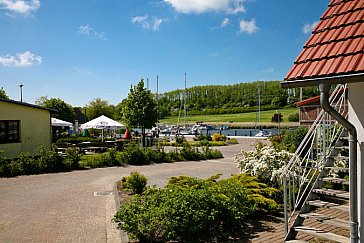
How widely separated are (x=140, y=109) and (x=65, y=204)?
19.1 m

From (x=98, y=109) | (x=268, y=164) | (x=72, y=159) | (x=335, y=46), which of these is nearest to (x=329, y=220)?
(x=335, y=46)

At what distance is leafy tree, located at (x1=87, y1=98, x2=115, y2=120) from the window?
41.7m

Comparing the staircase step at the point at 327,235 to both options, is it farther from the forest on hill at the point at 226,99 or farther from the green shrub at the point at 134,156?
the forest on hill at the point at 226,99

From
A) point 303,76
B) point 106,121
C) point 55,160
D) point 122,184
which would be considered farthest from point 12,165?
point 303,76

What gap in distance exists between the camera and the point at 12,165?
49.7 ft

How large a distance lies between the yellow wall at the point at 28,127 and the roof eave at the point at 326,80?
18221mm

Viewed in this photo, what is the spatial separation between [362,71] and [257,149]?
7.33m

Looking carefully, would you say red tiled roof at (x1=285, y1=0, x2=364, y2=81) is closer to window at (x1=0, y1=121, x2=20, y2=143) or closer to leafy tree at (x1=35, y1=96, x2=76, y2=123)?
window at (x1=0, y1=121, x2=20, y2=143)

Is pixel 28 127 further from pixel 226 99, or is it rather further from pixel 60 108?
pixel 226 99

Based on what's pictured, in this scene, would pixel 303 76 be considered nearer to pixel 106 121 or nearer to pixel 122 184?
pixel 122 184

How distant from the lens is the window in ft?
62.2

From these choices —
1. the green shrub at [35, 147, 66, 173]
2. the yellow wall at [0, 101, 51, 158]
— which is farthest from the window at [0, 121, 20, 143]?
the green shrub at [35, 147, 66, 173]

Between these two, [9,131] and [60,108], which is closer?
[9,131]

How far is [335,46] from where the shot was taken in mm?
4062
